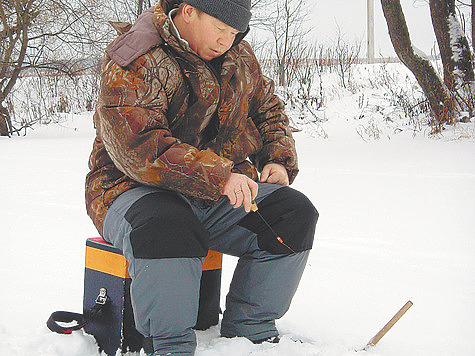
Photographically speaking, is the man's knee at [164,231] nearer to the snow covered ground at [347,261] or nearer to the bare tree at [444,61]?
the snow covered ground at [347,261]

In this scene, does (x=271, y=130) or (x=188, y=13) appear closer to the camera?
(x=188, y=13)

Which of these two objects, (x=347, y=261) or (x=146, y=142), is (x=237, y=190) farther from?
(x=347, y=261)

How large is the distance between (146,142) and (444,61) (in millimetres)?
5867

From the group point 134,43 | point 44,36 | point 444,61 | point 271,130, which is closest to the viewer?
point 134,43

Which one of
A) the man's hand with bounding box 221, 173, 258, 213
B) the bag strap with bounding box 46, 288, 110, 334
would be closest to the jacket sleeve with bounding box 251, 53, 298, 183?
the man's hand with bounding box 221, 173, 258, 213

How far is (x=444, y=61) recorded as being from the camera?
6395mm

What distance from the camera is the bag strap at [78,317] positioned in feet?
4.98

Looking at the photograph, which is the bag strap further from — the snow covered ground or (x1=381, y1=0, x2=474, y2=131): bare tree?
(x1=381, y1=0, x2=474, y2=131): bare tree

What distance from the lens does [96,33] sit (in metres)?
10.6

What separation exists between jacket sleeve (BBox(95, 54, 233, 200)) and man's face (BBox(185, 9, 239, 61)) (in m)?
0.17

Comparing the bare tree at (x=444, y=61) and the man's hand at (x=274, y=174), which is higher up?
the bare tree at (x=444, y=61)

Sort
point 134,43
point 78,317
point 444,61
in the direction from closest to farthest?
point 134,43 → point 78,317 → point 444,61

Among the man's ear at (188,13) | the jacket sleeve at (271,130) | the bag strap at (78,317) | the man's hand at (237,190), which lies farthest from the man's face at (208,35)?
the bag strap at (78,317)

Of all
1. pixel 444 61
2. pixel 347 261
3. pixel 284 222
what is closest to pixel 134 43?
pixel 284 222
